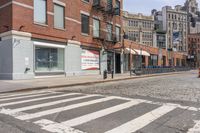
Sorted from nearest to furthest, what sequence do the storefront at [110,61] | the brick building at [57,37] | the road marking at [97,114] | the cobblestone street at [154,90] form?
the road marking at [97,114]
the cobblestone street at [154,90]
the brick building at [57,37]
the storefront at [110,61]

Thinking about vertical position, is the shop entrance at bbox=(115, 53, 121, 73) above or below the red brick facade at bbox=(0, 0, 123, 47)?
below

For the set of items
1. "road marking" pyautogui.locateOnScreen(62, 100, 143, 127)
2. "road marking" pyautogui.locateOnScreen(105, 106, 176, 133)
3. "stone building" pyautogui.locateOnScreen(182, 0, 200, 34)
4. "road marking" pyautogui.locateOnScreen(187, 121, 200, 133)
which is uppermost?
"stone building" pyautogui.locateOnScreen(182, 0, 200, 34)

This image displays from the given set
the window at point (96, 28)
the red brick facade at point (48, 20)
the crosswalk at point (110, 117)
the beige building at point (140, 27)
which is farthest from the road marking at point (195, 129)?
the beige building at point (140, 27)

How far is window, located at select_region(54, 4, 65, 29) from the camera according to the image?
88.6 ft

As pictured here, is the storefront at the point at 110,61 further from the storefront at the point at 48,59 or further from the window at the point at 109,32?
the storefront at the point at 48,59

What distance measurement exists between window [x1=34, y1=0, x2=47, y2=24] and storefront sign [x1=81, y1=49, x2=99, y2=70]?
24.6ft

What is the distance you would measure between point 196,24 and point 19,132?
5706 inches

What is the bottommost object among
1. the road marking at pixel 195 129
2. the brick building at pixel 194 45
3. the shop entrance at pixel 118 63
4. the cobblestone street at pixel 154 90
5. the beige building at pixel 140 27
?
the road marking at pixel 195 129

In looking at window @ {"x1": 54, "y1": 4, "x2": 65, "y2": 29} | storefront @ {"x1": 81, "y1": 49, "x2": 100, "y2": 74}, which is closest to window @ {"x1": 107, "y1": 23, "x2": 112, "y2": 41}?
storefront @ {"x1": 81, "y1": 49, "x2": 100, "y2": 74}

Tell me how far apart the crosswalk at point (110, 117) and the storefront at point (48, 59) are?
52.1 feet

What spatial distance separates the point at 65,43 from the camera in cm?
2803

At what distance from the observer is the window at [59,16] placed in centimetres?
2700

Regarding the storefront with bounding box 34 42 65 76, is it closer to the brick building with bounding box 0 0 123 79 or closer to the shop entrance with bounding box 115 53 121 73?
the brick building with bounding box 0 0 123 79

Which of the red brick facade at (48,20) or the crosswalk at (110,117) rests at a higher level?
the red brick facade at (48,20)
